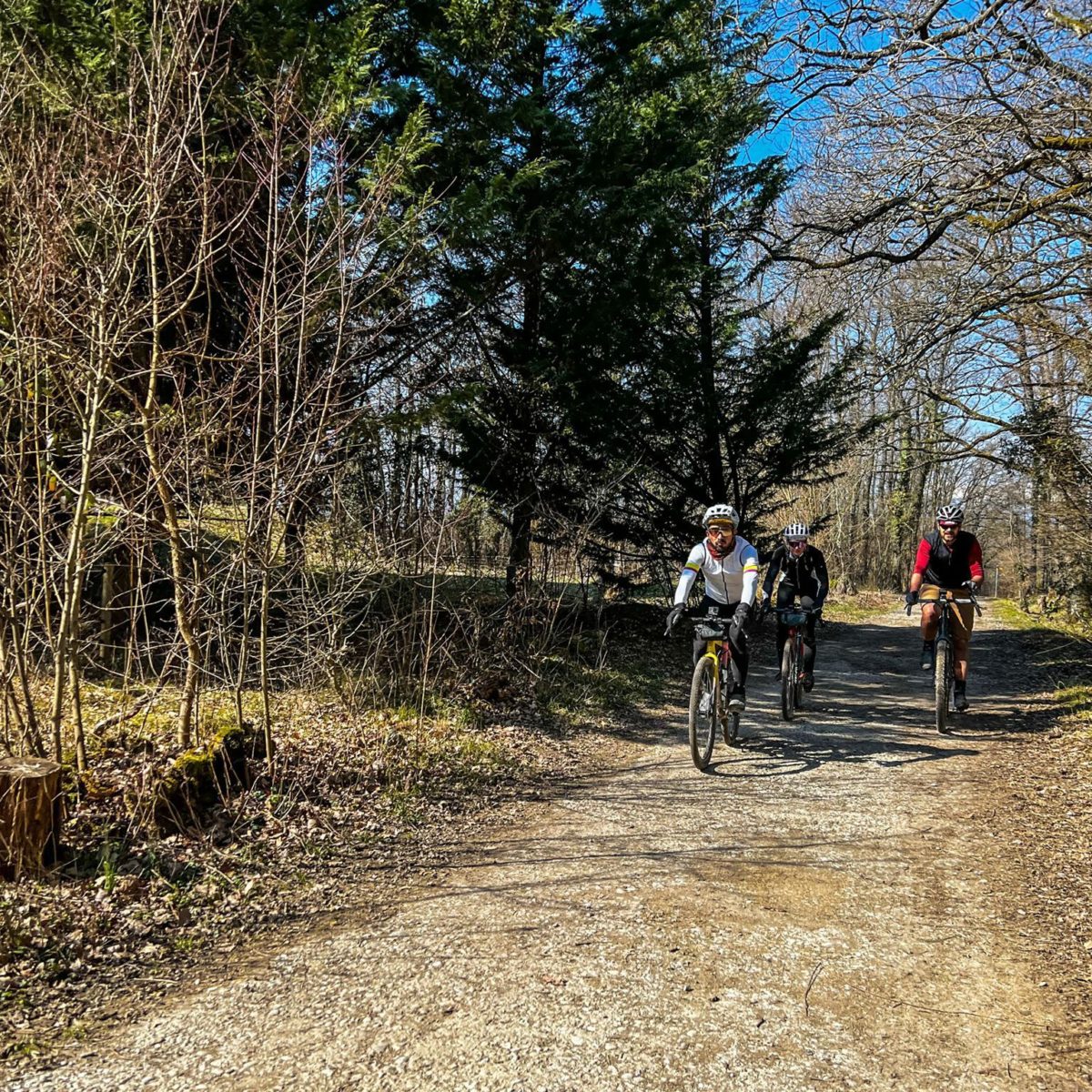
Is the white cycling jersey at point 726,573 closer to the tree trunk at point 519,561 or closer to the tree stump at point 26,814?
the tree trunk at point 519,561

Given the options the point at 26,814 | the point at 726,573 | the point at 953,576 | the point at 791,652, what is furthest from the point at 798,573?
the point at 26,814

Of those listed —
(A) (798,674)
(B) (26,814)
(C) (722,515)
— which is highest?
(C) (722,515)

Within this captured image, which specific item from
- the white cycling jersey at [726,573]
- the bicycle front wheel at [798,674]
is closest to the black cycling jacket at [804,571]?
the bicycle front wheel at [798,674]

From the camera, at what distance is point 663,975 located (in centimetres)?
376

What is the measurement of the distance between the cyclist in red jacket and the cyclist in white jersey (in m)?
2.19

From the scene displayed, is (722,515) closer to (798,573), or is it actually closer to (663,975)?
(798,573)

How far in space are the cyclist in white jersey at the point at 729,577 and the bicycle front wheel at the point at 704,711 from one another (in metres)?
0.18

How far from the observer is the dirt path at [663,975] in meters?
3.13

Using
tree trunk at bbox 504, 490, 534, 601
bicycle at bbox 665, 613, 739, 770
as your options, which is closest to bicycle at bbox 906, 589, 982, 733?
bicycle at bbox 665, 613, 739, 770

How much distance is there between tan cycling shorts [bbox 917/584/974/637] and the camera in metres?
8.33

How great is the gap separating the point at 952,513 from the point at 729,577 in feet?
9.12

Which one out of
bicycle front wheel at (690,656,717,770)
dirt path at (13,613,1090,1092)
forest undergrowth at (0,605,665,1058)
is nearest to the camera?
dirt path at (13,613,1090,1092)

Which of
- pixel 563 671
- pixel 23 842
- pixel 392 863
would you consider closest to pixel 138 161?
pixel 23 842

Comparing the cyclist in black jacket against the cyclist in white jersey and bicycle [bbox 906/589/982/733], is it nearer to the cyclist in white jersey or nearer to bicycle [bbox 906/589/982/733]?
bicycle [bbox 906/589/982/733]
